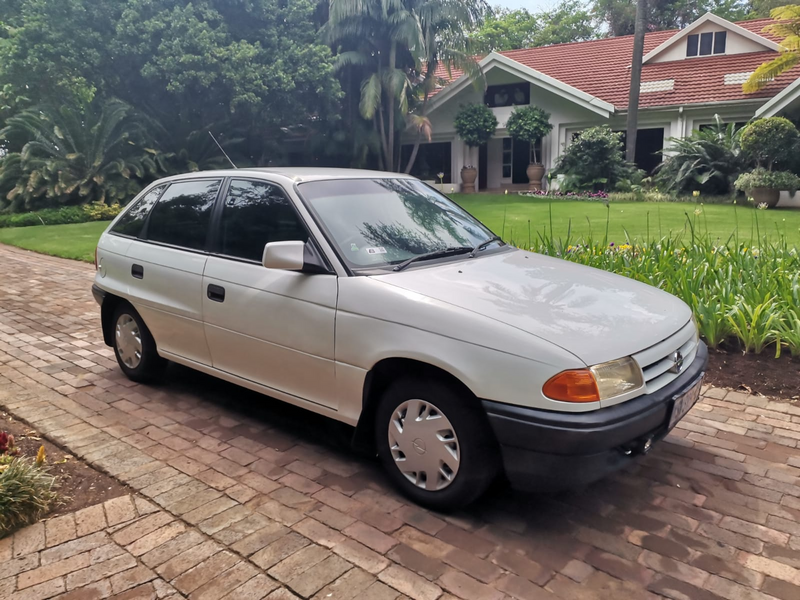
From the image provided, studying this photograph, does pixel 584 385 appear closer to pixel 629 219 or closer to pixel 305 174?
pixel 305 174

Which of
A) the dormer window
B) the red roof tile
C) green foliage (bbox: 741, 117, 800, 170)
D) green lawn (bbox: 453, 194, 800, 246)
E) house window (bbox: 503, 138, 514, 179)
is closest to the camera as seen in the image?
green lawn (bbox: 453, 194, 800, 246)

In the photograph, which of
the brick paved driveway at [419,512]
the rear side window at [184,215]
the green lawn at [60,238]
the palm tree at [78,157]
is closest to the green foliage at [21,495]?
the brick paved driveway at [419,512]

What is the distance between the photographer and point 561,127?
2305 centimetres

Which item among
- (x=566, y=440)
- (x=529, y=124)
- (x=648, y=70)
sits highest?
(x=648, y=70)

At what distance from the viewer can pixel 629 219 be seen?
12531 millimetres

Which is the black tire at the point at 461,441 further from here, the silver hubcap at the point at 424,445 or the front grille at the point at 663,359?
the front grille at the point at 663,359

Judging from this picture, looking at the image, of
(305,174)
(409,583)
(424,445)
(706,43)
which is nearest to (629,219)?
(305,174)

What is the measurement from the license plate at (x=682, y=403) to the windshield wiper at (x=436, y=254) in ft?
4.76

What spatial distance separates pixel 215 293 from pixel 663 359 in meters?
2.67

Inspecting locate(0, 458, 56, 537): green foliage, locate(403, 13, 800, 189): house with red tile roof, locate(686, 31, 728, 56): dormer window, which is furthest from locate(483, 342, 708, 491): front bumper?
locate(686, 31, 728, 56): dormer window

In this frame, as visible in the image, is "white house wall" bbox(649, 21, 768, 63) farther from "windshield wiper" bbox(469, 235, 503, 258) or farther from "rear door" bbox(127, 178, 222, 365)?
"rear door" bbox(127, 178, 222, 365)

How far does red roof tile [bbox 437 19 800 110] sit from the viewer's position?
66.7 feet

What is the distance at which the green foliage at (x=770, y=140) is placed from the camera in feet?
51.4

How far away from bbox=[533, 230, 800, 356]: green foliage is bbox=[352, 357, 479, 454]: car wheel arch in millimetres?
3114
